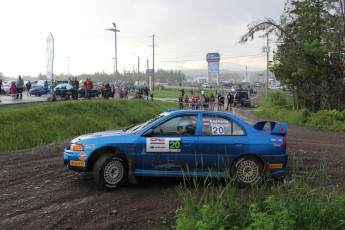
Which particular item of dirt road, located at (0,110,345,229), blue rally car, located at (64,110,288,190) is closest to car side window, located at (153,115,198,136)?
blue rally car, located at (64,110,288,190)

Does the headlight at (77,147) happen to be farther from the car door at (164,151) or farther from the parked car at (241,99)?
the parked car at (241,99)

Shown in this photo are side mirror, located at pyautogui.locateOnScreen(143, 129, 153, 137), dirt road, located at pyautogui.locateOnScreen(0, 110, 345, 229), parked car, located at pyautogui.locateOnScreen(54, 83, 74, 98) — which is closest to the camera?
dirt road, located at pyautogui.locateOnScreen(0, 110, 345, 229)

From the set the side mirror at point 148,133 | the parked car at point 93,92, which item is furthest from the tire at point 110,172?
the parked car at point 93,92

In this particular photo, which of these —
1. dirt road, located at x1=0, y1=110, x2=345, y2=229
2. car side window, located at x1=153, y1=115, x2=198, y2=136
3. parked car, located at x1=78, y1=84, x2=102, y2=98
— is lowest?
dirt road, located at x1=0, y1=110, x2=345, y2=229

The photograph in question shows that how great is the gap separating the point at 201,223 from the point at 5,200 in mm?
3827

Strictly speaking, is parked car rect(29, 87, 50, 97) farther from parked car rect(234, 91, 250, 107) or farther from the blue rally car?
the blue rally car

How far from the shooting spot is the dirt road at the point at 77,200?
5.14 m

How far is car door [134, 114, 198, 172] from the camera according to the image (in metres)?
6.72

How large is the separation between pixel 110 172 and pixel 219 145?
2.10m

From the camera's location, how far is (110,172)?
6.64m

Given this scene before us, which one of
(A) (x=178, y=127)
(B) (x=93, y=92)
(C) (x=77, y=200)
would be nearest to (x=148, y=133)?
(A) (x=178, y=127)

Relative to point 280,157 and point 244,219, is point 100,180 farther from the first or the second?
point 280,157

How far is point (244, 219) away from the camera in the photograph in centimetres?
446

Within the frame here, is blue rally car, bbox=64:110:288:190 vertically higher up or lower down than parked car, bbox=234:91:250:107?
lower down
